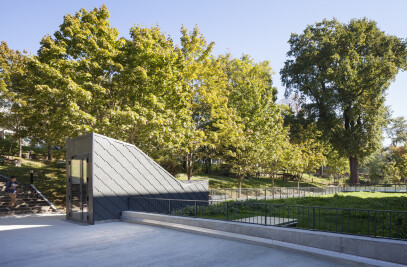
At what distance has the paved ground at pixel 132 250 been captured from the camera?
6.51 metres

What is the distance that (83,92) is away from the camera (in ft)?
52.7

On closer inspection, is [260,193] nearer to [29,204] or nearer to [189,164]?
[189,164]

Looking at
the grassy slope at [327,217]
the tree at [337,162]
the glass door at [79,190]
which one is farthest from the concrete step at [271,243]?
the tree at [337,162]

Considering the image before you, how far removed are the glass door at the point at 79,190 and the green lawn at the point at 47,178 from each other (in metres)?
6.22

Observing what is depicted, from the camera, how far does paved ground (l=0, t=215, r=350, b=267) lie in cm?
651

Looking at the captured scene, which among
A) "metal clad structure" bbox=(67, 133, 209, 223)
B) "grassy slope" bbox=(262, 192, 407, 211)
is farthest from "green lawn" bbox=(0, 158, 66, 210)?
"grassy slope" bbox=(262, 192, 407, 211)

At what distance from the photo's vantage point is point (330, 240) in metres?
→ 6.75

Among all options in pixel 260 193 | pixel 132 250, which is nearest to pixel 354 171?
pixel 260 193

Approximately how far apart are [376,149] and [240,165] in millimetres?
19211

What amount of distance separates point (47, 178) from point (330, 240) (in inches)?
920

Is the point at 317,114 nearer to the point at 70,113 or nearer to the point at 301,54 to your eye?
the point at 301,54

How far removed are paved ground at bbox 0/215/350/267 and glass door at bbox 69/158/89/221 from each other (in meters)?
2.11

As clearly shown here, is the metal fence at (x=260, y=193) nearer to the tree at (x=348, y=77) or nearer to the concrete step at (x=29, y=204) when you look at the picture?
the tree at (x=348, y=77)

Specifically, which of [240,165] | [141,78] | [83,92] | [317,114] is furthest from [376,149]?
[83,92]
